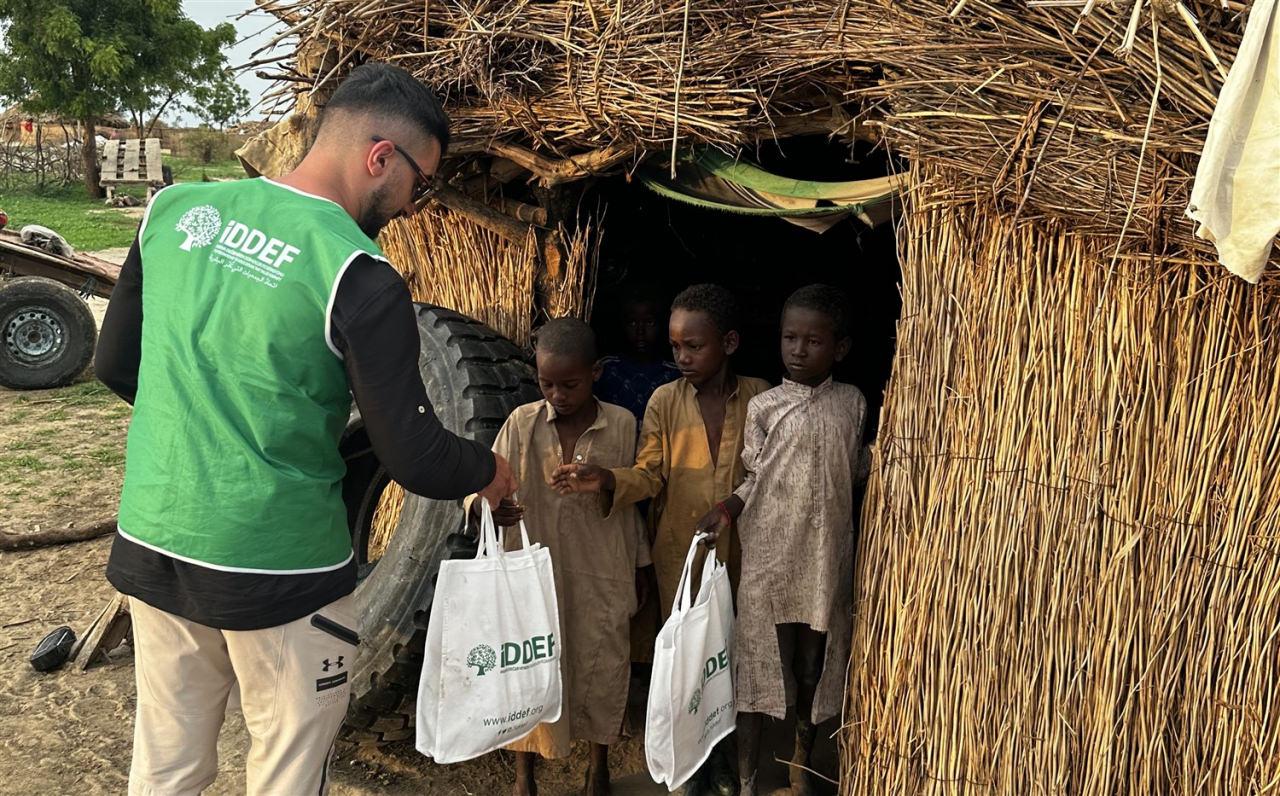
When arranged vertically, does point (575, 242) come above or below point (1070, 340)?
above

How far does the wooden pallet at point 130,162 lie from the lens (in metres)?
26.0

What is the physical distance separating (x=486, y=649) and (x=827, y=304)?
1.48 m

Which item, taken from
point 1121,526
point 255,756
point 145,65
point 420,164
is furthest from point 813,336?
point 145,65

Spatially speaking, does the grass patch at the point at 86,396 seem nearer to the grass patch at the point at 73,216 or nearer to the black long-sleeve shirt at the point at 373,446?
the black long-sleeve shirt at the point at 373,446

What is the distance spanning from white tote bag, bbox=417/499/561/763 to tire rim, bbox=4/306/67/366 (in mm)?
8126

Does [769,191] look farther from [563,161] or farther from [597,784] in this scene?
[597,784]

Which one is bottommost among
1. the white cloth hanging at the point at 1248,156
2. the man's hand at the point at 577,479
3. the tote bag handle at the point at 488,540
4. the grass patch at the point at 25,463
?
the grass patch at the point at 25,463

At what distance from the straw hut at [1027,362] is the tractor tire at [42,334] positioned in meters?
7.45

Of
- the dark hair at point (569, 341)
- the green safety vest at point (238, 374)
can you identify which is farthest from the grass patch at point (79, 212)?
the green safety vest at point (238, 374)

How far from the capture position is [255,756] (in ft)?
8.04

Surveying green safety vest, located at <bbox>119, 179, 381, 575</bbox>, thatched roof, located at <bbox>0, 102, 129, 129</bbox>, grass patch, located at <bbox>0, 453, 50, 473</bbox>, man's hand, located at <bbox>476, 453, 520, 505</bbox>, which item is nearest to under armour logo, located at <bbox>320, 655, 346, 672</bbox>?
green safety vest, located at <bbox>119, 179, 381, 575</bbox>

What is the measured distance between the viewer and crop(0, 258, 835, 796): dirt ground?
12.4ft

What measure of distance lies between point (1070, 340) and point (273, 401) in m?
1.94

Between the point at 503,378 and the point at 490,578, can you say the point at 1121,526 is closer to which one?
the point at 490,578
